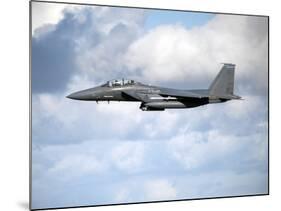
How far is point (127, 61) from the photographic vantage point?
580cm

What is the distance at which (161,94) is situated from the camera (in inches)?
231

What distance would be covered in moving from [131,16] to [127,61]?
47cm

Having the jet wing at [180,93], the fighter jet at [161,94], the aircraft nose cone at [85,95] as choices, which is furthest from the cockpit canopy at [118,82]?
the jet wing at [180,93]

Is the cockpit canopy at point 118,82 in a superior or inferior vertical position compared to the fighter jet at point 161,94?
superior

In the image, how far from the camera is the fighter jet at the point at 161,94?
571 cm

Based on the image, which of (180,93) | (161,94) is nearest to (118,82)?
(161,94)

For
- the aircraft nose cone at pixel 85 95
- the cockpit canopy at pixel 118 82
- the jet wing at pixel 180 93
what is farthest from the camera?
the jet wing at pixel 180 93

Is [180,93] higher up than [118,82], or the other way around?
[118,82]

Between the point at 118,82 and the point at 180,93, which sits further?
the point at 180,93

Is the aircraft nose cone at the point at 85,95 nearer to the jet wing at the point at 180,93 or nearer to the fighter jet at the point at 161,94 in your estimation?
the fighter jet at the point at 161,94

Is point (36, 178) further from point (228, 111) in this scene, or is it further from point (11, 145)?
point (228, 111)

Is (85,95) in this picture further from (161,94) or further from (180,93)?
(180,93)

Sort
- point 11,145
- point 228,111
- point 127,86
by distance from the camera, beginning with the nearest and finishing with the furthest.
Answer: point 11,145 < point 127,86 < point 228,111
